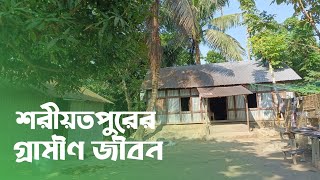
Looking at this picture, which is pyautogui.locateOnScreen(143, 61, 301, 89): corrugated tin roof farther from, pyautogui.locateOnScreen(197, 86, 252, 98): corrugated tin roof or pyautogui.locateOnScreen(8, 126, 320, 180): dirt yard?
pyautogui.locateOnScreen(8, 126, 320, 180): dirt yard

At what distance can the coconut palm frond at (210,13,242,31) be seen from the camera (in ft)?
83.3

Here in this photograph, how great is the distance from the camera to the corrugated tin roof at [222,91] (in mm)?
20578

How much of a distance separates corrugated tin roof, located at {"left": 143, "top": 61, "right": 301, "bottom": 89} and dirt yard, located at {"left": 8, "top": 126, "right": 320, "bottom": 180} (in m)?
7.13

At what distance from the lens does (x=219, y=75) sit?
24.0 metres

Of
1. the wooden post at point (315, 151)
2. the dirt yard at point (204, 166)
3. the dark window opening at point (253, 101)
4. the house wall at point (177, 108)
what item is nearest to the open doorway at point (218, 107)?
the dark window opening at point (253, 101)

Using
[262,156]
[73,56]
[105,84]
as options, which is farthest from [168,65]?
[73,56]

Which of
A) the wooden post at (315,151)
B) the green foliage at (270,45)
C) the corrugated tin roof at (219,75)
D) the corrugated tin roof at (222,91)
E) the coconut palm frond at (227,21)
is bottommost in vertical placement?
the wooden post at (315,151)

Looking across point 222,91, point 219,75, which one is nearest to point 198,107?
point 222,91

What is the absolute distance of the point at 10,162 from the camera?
11383 mm

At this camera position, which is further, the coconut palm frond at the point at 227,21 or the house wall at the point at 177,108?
the coconut palm frond at the point at 227,21

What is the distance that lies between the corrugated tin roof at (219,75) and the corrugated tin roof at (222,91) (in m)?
0.50

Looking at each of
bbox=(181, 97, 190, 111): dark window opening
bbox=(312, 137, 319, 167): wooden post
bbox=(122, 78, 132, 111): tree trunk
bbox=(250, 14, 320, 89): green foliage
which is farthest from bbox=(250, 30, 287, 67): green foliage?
bbox=(312, 137, 319, 167): wooden post

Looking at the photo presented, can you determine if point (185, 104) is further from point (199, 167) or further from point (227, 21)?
point (199, 167)

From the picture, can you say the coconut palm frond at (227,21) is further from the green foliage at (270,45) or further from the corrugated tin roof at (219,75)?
the green foliage at (270,45)
